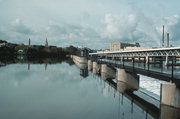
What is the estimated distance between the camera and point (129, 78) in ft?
97.6

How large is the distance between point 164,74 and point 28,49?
162332mm

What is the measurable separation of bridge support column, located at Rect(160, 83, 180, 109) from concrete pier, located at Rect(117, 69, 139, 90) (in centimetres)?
1096

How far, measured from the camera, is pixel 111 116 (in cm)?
1797

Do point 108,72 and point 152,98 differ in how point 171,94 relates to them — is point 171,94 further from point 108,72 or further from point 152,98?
point 108,72

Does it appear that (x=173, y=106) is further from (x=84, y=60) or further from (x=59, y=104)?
(x=84, y=60)

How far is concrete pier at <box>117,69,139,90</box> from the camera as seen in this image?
94.9ft

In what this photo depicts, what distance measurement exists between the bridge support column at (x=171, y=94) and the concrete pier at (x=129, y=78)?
11.0 meters

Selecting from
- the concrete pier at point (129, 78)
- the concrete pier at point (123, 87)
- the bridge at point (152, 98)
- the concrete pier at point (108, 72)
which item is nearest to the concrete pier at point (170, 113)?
the bridge at point (152, 98)

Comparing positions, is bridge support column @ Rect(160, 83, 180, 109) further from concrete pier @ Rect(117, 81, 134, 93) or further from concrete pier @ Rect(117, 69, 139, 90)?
concrete pier @ Rect(117, 69, 139, 90)

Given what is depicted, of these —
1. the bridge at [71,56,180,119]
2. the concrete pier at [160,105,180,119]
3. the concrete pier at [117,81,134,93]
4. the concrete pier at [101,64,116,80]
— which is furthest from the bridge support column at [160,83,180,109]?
the concrete pier at [101,64,116,80]

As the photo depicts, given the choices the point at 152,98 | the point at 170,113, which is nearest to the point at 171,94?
the point at 170,113

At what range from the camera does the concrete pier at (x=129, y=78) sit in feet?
94.9

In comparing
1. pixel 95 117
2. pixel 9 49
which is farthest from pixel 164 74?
pixel 9 49

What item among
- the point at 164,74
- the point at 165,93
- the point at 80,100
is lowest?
the point at 80,100
